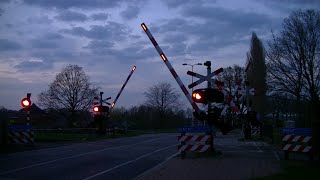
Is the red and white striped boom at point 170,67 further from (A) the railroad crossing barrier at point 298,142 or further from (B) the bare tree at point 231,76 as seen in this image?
(B) the bare tree at point 231,76

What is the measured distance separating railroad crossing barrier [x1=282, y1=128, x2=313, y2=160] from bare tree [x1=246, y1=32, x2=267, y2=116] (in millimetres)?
33437

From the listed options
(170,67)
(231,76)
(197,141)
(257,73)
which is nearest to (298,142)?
(197,141)

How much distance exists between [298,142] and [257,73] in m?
39.2

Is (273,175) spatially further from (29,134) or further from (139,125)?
(139,125)

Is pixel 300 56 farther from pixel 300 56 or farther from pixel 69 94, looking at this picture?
pixel 69 94

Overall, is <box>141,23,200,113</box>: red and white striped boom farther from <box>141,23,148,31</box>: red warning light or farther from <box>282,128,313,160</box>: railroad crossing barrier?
<box>282,128,313,160</box>: railroad crossing barrier

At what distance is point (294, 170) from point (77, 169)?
709 cm

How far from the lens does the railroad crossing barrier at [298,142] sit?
17156 millimetres

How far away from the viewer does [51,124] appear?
84.9 metres

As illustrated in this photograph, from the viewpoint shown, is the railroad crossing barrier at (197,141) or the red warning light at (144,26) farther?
the red warning light at (144,26)

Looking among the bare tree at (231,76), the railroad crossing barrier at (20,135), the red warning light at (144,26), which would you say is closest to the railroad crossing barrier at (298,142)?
the red warning light at (144,26)

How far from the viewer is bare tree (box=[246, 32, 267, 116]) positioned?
2131 inches

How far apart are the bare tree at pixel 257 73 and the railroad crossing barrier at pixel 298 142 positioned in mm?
33437

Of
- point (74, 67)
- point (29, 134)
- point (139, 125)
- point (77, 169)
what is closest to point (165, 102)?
point (139, 125)
